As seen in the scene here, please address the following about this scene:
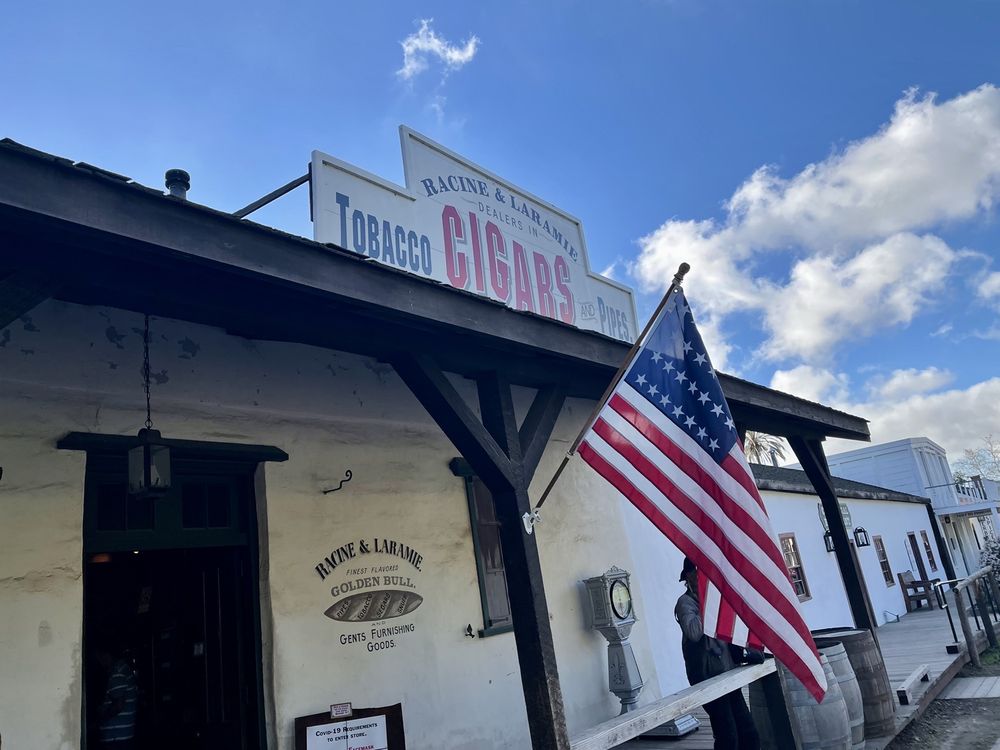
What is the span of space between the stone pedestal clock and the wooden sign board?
7.80 feet

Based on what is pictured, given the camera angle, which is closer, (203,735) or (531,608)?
(531,608)

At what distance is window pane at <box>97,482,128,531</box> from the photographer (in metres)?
4.02

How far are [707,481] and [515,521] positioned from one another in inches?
42.7

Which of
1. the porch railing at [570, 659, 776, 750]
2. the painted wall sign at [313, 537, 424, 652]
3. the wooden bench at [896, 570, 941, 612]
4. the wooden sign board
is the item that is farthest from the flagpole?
the wooden bench at [896, 570, 941, 612]

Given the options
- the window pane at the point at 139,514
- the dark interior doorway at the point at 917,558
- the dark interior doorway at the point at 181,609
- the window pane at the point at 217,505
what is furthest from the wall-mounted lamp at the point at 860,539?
the window pane at the point at 139,514

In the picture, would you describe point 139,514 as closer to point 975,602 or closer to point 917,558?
point 975,602

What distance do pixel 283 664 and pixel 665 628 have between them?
4.46 metres

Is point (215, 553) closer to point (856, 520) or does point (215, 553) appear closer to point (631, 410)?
point (631, 410)

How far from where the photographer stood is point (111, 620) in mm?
6008

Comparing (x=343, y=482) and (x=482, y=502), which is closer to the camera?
(x=343, y=482)

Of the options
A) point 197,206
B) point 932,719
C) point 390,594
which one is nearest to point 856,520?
point 932,719

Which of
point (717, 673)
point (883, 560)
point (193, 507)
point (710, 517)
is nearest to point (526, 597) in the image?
point (710, 517)

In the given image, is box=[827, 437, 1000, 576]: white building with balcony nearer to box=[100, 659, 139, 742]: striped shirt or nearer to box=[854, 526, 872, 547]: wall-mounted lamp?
box=[854, 526, 872, 547]: wall-mounted lamp

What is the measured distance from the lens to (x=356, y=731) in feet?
14.5
